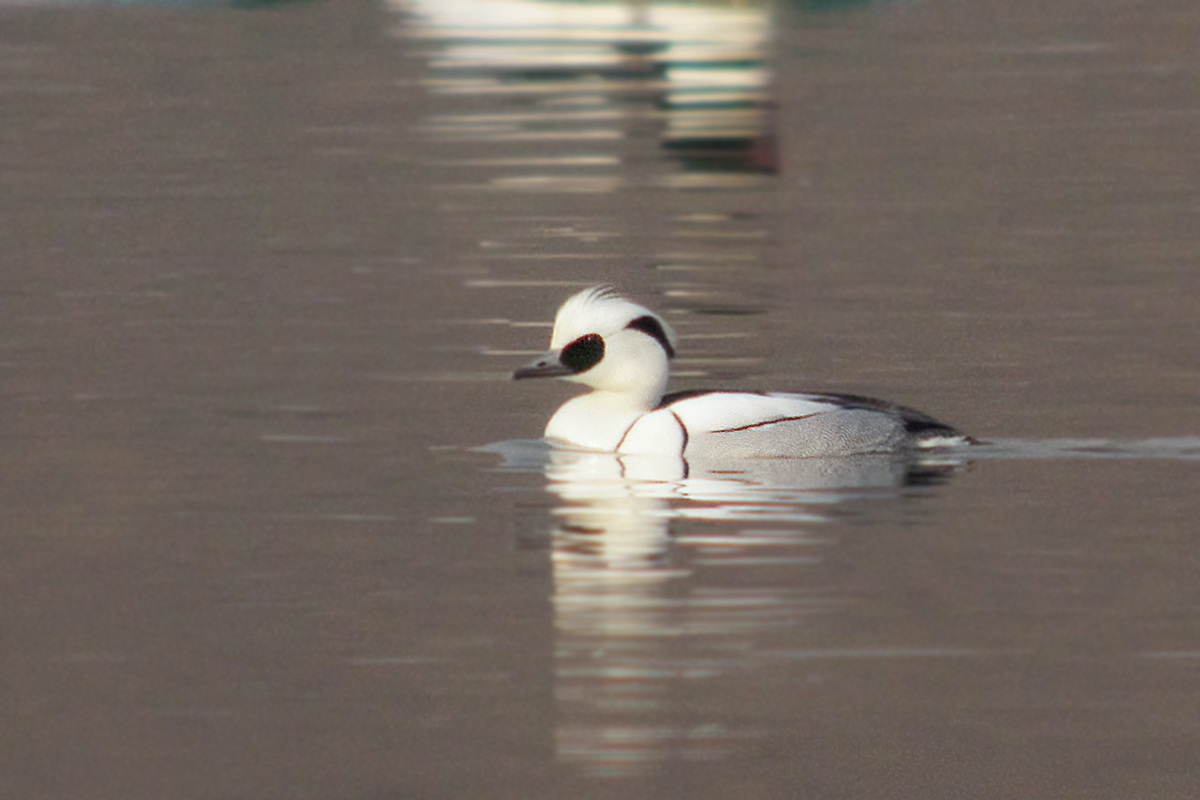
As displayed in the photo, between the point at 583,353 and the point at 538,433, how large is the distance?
53 cm

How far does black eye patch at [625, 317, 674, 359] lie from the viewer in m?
11.6

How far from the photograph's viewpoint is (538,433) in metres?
11.8

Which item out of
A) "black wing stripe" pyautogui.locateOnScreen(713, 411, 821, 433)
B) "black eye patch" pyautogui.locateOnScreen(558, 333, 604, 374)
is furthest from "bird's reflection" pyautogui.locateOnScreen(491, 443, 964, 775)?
"black eye patch" pyautogui.locateOnScreen(558, 333, 604, 374)

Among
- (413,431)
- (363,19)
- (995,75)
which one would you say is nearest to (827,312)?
(413,431)

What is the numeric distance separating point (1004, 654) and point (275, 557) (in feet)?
9.55

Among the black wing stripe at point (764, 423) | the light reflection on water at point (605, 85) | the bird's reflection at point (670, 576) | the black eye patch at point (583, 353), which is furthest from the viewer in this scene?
the light reflection on water at point (605, 85)

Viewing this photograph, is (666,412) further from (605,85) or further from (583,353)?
(605,85)

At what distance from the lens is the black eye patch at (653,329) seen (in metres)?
11.6

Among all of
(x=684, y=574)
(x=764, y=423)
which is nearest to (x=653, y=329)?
(x=764, y=423)

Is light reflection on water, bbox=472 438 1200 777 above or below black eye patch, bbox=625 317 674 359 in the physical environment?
below

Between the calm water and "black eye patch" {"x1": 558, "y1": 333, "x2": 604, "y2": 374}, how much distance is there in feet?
1.54

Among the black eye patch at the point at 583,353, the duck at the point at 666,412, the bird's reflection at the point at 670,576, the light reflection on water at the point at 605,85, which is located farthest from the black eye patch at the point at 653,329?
the light reflection on water at the point at 605,85

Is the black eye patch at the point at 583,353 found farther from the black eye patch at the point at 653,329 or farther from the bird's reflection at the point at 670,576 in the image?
the bird's reflection at the point at 670,576

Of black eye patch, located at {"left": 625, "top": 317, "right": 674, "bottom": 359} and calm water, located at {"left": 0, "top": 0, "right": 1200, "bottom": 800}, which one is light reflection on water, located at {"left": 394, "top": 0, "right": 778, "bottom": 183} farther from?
black eye patch, located at {"left": 625, "top": 317, "right": 674, "bottom": 359}
